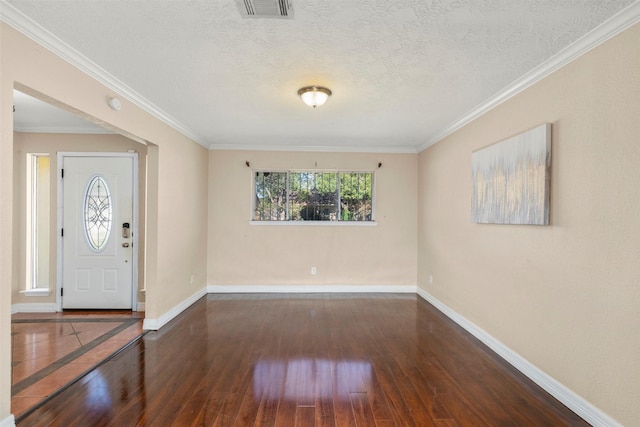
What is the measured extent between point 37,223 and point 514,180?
600 cm

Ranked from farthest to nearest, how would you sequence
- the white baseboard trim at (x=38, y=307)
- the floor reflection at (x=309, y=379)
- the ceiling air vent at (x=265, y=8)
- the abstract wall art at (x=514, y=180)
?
1. the white baseboard trim at (x=38, y=307)
2. the abstract wall art at (x=514, y=180)
3. the floor reflection at (x=309, y=379)
4. the ceiling air vent at (x=265, y=8)

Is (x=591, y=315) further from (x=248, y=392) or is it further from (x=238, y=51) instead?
(x=238, y=51)

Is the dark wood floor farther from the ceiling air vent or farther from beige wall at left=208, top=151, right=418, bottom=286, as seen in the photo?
the ceiling air vent

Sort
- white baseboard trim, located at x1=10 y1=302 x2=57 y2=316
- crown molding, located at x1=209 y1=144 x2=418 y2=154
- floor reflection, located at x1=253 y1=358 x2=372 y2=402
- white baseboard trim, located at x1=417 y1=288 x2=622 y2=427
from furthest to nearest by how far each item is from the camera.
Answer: crown molding, located at x1=209 y1=144 x2=418 y2=154, white baseboard trim, located at x1=10 y1=302 x2=57 y2=316, floor reflection, located at x1=253 y1=358 x2=372 y2=402, white baseboard trim, located at x1=417 y1=288 x2=622 y2=427

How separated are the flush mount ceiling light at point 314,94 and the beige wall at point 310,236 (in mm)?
2612

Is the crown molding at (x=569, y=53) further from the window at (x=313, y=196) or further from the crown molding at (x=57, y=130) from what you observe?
the crown molding at (x=57, y=130)

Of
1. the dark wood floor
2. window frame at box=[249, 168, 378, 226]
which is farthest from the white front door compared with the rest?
window frame at box=[249, 168, 378, 226]

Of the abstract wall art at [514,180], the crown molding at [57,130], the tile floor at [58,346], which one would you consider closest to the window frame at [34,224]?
the crown molding at [57,130]

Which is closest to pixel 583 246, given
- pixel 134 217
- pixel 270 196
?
pixel 270 196

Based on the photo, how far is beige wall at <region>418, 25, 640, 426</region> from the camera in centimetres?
193

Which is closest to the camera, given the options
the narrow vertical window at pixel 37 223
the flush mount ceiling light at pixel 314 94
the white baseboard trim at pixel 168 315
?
the flush mount ceiling light at pixel 314 94

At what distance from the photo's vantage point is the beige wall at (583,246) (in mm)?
1929

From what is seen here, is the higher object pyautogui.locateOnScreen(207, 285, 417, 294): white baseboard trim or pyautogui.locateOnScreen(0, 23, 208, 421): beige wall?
pyautogui.locateOnScreen(0, 23, 208, 421): beige wall

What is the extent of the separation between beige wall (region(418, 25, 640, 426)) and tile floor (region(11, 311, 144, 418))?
381cm
